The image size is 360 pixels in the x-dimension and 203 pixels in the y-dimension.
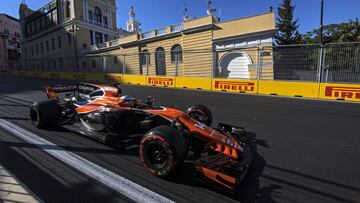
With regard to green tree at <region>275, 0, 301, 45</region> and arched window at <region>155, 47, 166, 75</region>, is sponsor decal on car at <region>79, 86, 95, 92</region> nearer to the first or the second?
arched window at <region>155, 47, 166, 75</region>

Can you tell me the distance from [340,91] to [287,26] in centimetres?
4286

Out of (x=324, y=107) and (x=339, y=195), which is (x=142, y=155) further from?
(x=324, y=107)

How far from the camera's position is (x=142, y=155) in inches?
133

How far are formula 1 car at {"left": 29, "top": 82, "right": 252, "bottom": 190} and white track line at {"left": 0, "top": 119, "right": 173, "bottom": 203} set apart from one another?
387mm

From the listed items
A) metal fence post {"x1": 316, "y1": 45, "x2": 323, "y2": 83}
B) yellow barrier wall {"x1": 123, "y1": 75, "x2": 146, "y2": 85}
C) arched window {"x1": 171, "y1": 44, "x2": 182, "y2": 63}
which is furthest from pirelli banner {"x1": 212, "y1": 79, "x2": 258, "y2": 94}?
yellow barrier wall {"x1": 123, "y1": 75, "x2": 146, "y2": 85}

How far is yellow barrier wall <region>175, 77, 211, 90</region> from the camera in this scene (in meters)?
13.8

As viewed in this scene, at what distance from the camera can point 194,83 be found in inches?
566

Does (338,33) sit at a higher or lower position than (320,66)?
higher

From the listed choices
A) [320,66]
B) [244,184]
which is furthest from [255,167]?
[320,66]

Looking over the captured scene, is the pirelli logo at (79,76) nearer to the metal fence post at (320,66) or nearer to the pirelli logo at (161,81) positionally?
the pirelli logo at (161,81)

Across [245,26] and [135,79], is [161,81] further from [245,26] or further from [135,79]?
[245,26]

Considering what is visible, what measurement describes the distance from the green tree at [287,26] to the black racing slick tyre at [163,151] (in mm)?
48106

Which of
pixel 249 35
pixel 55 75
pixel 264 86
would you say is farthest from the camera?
pixel 55 75

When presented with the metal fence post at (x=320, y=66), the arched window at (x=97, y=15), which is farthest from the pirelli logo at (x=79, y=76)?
the arched window at (x=97, y=15)
